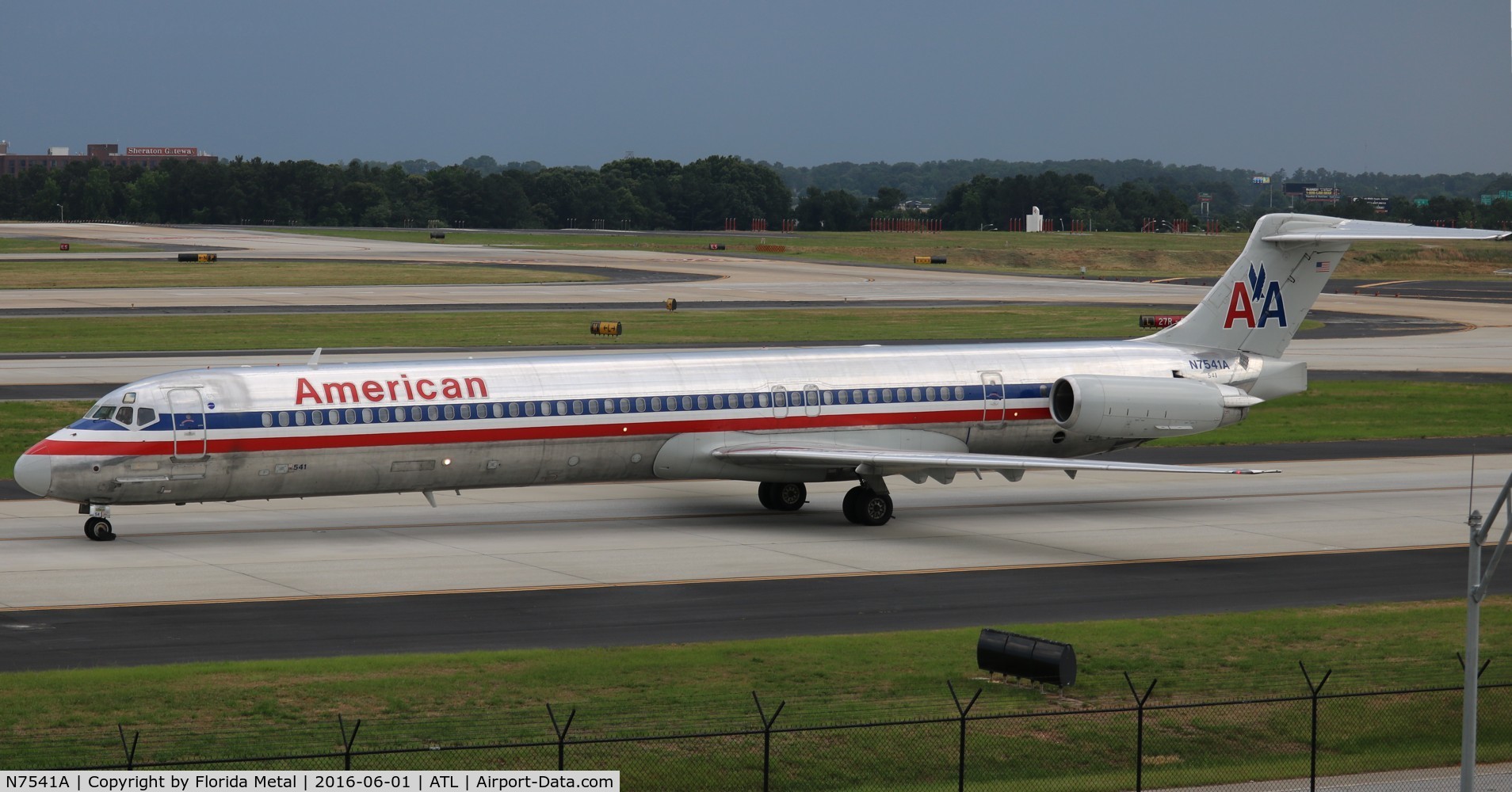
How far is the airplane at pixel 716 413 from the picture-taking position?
33281mm

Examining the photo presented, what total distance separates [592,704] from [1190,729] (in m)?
7.95

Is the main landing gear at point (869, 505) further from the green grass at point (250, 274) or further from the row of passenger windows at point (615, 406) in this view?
the green grass at point (250, 274)

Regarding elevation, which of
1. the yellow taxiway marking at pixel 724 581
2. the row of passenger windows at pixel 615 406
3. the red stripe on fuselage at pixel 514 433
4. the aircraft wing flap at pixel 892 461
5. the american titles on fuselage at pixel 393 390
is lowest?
the yellow taxiway marking at pixel 724 581

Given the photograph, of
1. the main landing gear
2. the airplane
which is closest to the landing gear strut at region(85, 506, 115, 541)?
the airplane

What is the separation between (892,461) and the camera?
3625 centimetres

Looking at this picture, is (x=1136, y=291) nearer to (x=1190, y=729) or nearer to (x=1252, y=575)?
(x=1252, y=575)

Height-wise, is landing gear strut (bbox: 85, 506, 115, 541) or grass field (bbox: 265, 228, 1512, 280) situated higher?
grass field (bbox: 265, 228, 1512, 280)

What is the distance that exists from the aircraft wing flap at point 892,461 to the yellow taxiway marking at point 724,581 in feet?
6.45

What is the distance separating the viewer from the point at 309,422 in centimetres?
3391

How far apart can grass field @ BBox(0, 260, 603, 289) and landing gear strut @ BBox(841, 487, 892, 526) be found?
3267 inches

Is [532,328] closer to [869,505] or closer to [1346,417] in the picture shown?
[1346,417]

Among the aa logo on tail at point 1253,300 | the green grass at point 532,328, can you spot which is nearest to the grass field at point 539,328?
the green grass at point 532,328

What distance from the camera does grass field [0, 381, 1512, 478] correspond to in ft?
169

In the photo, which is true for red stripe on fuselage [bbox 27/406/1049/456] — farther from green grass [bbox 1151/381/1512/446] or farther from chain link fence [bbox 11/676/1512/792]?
green grass [bbox 1151/381/1512/446]
